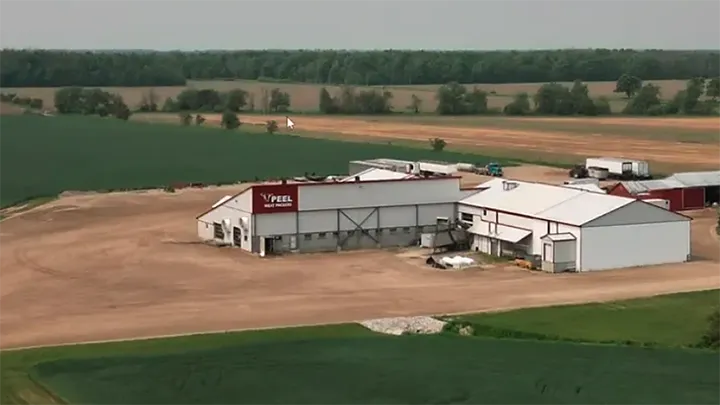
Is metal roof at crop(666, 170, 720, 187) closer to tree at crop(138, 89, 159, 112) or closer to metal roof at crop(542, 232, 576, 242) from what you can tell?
metal roof at crop(542, 232, 576, 242)

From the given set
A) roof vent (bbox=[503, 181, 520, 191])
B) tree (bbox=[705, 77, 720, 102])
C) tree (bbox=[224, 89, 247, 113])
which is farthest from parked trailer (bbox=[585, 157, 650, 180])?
tree (bbox=[705, 77, 720, 102])

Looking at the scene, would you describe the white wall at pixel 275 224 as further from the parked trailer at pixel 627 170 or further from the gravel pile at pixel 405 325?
the parked trailer at pixel 627 170

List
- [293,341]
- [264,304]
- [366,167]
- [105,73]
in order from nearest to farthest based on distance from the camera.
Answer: [293,341] < [264,304] < [366,167] < [105,73]

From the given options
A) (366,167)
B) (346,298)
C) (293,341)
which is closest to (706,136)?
(366,167)

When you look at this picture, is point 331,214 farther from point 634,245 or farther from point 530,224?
point 634,245

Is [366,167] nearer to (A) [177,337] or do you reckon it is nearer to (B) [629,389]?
(A) [177,337]
